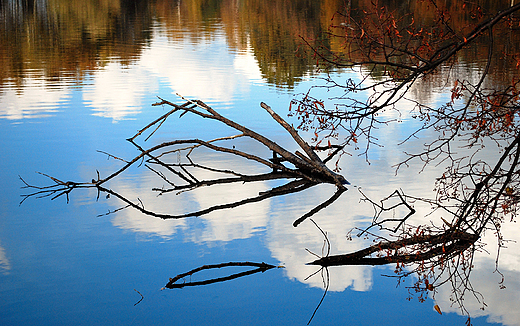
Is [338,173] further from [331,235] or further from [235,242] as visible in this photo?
[235,242]

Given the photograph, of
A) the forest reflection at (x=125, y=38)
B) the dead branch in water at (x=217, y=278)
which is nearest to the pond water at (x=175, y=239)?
the dead branch in water at (x=217, y=278)

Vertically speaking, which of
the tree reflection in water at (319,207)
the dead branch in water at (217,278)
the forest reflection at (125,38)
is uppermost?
the forest reflection at (125,38)

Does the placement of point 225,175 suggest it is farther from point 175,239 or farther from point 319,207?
point 175,239

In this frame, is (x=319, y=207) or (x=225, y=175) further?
(x=225, y=175)

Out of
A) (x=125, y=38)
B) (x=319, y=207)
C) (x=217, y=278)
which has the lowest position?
(x=217, y=278)

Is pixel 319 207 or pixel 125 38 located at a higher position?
pixel 125 38

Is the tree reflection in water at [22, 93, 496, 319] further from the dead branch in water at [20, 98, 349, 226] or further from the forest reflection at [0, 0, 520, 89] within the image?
the forest reflection at [0, 0, 520, 89]

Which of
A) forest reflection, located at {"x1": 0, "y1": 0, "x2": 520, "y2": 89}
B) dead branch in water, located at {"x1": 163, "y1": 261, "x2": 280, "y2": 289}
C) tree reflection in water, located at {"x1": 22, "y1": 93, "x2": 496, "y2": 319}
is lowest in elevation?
dead branch in water, located at {"x1": 163, "y1": 261, "x2": 280, "y2": 289}

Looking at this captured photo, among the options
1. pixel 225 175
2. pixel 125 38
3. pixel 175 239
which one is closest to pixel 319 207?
pixel 225 175

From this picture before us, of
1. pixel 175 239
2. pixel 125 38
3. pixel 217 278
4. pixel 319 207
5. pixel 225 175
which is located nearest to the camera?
pixel 217 278

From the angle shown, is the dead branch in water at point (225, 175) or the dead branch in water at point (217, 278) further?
the dead branch in water at point (225, 175)

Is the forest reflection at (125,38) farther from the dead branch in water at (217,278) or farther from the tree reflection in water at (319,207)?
the dead branch in water at (217,278)

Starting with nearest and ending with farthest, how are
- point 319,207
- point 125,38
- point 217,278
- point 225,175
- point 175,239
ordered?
point 217,278
point 175,239
point 319,207
point 225,175
point 125,38

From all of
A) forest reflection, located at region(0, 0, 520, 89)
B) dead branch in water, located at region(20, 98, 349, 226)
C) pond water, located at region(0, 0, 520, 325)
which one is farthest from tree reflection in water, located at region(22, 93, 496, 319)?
forest reflection, located at region(0, 0, 520, 89)
